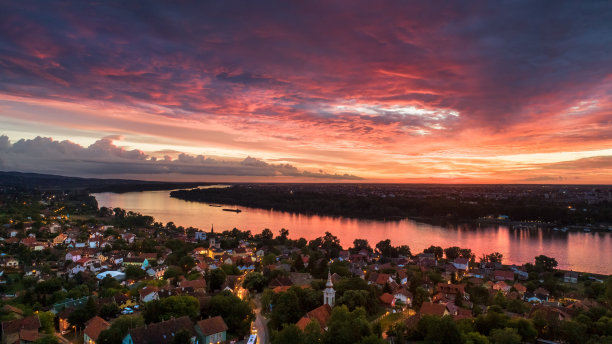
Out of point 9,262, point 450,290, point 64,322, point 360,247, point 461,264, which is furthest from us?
point 360,247

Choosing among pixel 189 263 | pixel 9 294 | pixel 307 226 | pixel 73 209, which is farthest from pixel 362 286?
pixel 73 209

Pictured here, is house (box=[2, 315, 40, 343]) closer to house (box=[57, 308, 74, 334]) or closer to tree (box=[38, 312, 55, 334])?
tree (box=[38, 312, 55, 334])

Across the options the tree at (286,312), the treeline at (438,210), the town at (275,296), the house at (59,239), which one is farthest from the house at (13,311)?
the treeline at (438,210)

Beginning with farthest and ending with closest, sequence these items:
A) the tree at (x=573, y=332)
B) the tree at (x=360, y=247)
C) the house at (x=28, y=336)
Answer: the tree at (x=360, y=247), the house at (x=28, y=336), the tree at (x=573, y=332)

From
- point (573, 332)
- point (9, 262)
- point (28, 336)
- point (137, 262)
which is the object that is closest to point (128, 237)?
point (137, 262)

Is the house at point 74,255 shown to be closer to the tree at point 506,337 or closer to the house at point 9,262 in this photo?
the house at point 9,262

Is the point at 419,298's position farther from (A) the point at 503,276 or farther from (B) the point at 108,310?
(B) the point at 108,310
